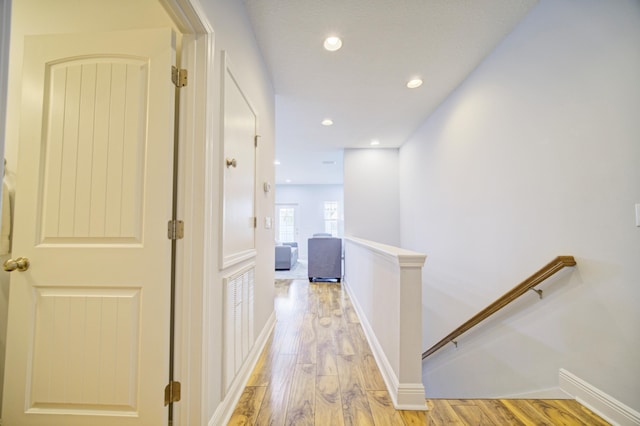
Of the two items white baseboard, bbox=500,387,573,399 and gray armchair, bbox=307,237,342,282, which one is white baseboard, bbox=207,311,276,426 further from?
gray armchair, bbox=307,237,342,282

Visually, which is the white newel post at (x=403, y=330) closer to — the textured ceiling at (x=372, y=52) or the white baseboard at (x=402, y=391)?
the white baseboard at (x=402, y=391)

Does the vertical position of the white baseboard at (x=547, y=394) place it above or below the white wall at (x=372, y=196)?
below

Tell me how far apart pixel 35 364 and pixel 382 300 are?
6.56 ft

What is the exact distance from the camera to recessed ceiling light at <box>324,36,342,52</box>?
7.08 feet

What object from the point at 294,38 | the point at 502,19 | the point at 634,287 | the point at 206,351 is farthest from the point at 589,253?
the point at 294,38

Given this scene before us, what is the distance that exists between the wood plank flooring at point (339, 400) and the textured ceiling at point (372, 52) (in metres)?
2.64

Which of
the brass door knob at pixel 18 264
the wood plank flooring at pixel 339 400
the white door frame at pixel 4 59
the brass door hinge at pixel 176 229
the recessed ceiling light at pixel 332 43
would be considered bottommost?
the wood plank flooring at pixel 339 400

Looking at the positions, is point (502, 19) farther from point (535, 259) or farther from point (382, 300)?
point (382, 300)

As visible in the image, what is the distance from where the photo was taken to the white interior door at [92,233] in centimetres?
120

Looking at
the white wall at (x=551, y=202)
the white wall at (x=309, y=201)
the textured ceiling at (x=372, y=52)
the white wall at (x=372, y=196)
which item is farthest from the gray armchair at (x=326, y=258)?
the white wall at (x=309, y=201)

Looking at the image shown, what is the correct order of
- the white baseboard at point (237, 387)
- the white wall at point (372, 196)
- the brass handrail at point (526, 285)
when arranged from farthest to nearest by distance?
the white wall at point (372, 196) → the brass handrail at point (526, 285) → the white baseboard at point (237, 387)

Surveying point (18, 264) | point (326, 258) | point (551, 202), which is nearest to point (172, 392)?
point (18, 264)

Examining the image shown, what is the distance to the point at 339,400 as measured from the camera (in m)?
1.64

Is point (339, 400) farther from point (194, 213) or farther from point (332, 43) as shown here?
point (332, 43)
